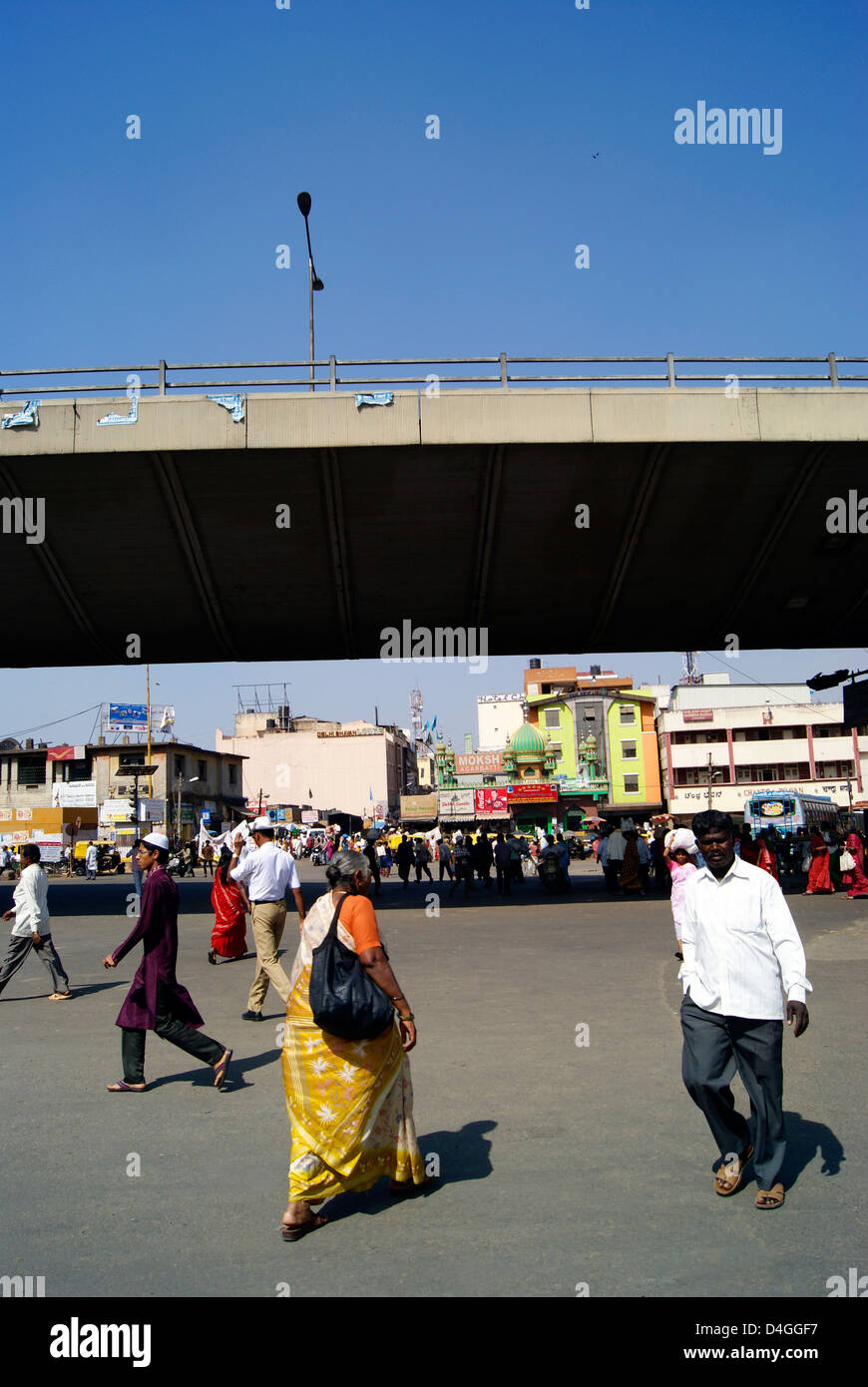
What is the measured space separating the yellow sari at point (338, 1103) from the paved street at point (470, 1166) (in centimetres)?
22

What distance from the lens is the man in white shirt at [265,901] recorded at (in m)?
9.37

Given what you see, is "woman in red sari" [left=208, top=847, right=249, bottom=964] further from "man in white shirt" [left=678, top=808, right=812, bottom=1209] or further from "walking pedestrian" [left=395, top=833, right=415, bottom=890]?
"walking pedestrian" [left=395, top=833, right=415, bottom=890]

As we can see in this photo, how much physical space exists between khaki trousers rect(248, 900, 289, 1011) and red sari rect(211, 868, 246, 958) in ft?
9.58

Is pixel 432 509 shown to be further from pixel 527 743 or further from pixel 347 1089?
pixel 527 743

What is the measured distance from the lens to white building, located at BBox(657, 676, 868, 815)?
72812mm

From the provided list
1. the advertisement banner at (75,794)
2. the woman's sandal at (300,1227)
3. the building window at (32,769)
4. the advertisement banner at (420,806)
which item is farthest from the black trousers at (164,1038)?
the advertisement banner at (420,806)

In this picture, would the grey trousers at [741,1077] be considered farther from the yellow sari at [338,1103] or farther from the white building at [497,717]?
the white building at [497,717]

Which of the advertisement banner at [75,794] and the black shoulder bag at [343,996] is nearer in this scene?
the black shoulder bag at [343,996]

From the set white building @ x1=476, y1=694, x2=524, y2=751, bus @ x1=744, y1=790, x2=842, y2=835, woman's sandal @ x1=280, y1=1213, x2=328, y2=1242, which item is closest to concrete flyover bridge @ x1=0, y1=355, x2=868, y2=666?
woman's sandal @ x1=280, y1=1213, x2=328, y2=1242

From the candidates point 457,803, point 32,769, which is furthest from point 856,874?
point 457,803

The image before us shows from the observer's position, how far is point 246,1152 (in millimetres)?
5270

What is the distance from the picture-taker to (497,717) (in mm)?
99250

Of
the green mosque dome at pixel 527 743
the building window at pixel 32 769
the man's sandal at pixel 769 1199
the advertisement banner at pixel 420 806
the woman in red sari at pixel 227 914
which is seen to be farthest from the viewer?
the advertisement banner at pixel 420 806
